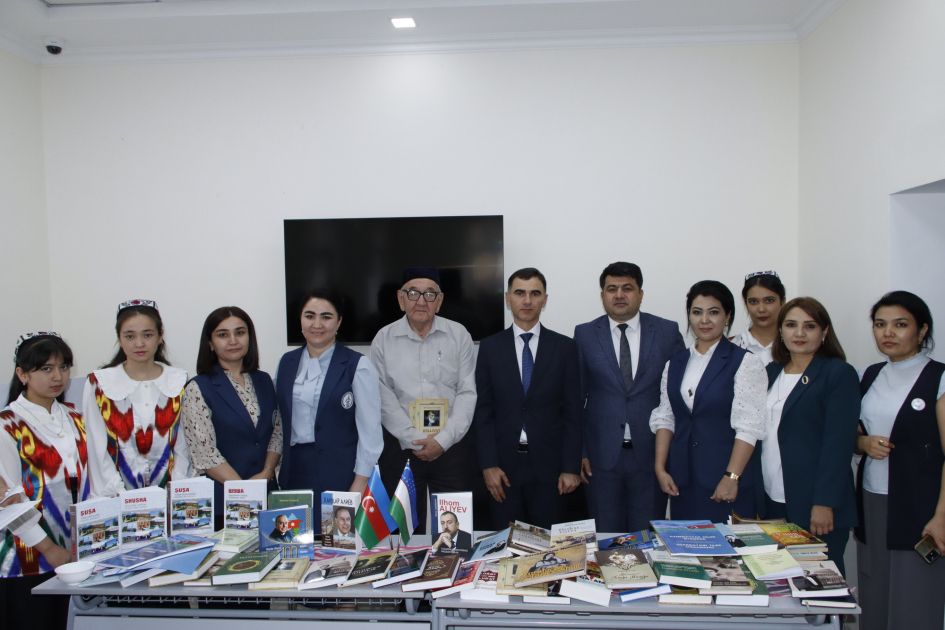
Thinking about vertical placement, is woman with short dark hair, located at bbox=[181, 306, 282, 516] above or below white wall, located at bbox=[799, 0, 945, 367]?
below

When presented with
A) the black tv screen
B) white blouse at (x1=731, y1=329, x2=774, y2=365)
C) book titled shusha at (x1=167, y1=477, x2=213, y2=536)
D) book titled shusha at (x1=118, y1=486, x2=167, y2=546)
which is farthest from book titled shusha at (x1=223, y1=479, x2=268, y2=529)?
white blouse at (x1=731, y1=329, x2=774, y2=365)

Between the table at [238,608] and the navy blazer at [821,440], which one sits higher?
the navy blazer at [821,440]

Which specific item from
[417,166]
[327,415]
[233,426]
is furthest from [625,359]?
[417,166]

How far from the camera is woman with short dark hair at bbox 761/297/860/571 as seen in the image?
2605 mm

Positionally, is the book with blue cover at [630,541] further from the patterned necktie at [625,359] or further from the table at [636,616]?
the patterned necktie at [625,359]

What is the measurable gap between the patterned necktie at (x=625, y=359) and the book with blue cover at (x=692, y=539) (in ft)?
3.06

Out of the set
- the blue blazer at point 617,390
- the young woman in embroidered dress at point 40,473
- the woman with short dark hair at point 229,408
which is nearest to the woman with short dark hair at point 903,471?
the blue blazer at point 617,390

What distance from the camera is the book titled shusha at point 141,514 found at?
2266mm

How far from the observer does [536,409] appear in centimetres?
316

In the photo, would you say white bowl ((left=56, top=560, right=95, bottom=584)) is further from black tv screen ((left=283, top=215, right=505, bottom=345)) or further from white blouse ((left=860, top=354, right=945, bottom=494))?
white blouse ((left=860, top=354, right=945, bottom=494))

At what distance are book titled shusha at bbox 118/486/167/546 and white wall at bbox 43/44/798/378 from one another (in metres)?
Answer: 2.42

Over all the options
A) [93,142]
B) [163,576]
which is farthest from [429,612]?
[93,142]

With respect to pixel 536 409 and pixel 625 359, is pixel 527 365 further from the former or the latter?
pixel 625 359

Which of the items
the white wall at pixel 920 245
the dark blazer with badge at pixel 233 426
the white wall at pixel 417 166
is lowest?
the dark blazer with badge at pixel 233 426
